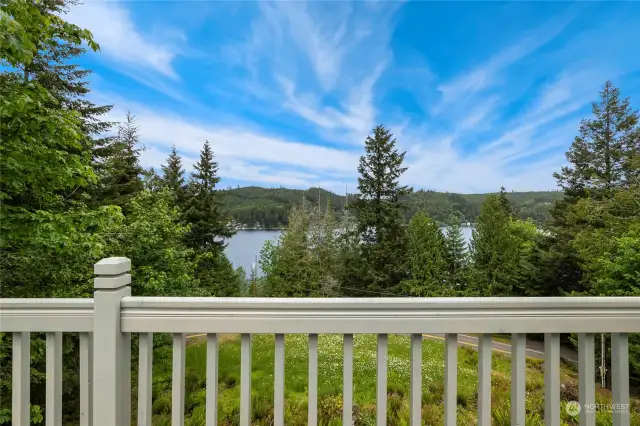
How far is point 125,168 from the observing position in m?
10.1

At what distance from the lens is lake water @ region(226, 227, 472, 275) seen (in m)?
14.4

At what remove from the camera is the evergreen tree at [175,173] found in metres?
13.0

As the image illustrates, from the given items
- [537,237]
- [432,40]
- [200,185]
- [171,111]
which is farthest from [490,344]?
[537,237]

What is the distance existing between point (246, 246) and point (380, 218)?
703 cm

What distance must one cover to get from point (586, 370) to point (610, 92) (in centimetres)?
1299

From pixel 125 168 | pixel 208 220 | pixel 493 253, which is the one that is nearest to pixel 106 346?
pixel 125 168

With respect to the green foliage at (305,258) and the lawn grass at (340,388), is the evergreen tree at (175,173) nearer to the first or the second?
the green foliage at (305,258)

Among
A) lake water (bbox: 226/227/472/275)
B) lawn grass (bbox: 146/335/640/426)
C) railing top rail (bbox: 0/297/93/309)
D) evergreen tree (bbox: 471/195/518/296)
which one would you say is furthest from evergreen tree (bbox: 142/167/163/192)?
evergreen tree (bbox: 471/195/518/296)

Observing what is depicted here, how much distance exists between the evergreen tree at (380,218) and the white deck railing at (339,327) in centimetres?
1237

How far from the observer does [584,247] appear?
9.47 m

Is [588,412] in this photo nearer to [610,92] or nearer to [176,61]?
[176,61]

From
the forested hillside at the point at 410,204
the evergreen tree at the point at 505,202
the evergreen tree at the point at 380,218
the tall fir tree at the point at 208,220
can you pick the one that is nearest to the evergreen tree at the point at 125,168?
the tall fir tree at the point at 208,220

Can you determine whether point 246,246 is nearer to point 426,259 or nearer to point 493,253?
point 426,259

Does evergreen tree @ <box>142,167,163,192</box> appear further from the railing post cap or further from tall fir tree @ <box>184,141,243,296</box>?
the railing post cap
